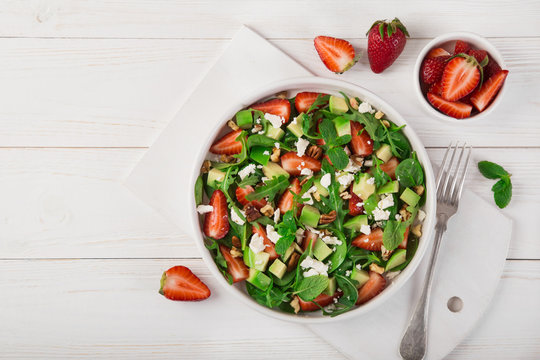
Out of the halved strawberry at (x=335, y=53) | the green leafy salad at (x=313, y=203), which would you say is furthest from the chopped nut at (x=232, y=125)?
the halved strawberry at (x=335, y=53)

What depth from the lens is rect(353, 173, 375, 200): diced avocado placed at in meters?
1.24

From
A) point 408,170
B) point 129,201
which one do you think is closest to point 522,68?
point 408,170

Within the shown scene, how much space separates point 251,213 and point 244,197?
0.05 metres

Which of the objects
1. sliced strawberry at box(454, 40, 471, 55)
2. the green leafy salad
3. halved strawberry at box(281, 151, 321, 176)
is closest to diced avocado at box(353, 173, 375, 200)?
the green leafy salad

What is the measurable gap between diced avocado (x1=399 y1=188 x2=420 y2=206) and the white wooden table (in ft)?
0.73

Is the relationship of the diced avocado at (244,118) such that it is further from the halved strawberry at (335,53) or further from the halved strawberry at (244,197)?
the halved strawberry at (335,53)

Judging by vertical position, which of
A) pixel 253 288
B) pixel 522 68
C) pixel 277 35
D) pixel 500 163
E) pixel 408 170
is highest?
pixel 277 35

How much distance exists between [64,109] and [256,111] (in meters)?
0.59

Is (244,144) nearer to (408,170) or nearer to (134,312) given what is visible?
(408,170)

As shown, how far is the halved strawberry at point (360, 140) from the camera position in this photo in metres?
1.25

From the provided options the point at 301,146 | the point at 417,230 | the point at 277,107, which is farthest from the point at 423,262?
the point at 277,107

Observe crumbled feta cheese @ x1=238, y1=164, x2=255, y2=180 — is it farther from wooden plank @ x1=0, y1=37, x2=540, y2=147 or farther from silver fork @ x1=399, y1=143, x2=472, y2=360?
silver fork @ x1=399, y1=143, x2=472, y2=360

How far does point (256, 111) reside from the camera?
128 cm

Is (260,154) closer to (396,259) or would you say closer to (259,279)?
(259,279)
